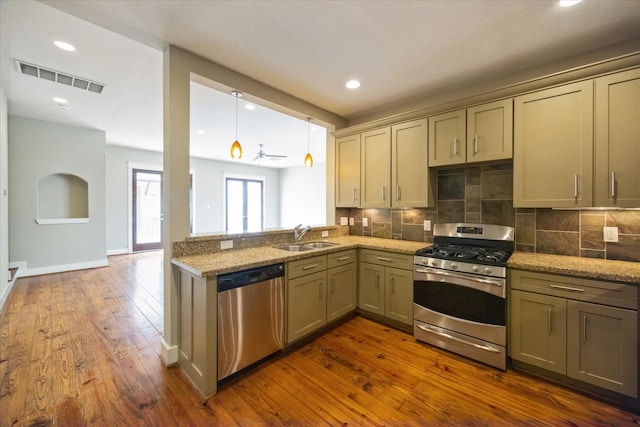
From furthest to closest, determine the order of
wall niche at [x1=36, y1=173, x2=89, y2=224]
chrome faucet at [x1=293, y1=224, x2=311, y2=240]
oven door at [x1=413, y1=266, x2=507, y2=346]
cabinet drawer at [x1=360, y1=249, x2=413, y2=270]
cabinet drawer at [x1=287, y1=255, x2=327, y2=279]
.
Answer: wall niche at [x1=36, y1=173, x2=89, y2=224] → chrome faucet at [x1=293, y1=224, x2=311, y2=240] → cabinet drawer at [x1=360, y1=249, x2=413, y2=270] → cabinet drawer at [x1=287, y1=255, x2=327, y2=279] → oven door at [x1=413, y1=266, x2=507, y2=346]

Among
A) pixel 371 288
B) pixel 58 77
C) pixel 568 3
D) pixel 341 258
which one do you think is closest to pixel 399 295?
pixel 371 288

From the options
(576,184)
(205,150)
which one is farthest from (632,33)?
(205,150)

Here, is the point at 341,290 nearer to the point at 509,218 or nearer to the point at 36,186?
the point at 509,218

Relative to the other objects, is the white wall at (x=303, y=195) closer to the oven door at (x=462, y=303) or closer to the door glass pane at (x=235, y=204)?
the door glass pane at (x=235, y=204)

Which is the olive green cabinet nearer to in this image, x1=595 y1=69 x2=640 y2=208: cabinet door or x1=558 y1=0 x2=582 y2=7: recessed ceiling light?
x1=595 y1=69 x2=640 y2=208: cabinet door

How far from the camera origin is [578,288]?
1873 mm

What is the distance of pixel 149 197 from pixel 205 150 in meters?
2.11

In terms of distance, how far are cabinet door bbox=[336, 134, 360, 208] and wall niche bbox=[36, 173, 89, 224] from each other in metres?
5.26

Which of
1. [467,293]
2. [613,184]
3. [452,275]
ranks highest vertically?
[613,184]

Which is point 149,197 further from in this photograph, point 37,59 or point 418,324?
point 418,324

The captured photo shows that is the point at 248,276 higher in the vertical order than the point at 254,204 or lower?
lower

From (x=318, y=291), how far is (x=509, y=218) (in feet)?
6.91

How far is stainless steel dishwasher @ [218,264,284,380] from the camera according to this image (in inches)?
75.8

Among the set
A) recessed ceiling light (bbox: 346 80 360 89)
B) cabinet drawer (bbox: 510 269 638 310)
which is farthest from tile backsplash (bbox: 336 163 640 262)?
recessed ceiling light (bbox: 346 80 360 89)
